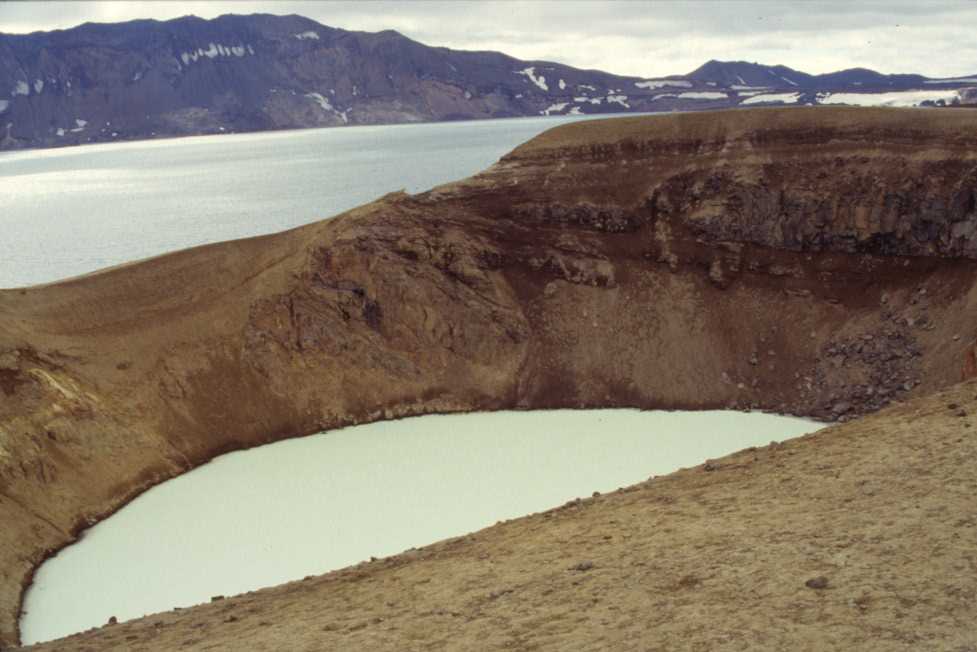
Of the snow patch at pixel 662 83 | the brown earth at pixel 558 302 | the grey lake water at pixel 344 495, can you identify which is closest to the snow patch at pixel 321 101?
the snow patch at pixel 662 83

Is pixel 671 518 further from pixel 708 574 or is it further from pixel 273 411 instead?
pixel 273 411

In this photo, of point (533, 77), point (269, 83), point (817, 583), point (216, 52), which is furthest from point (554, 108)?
point (817, 583)

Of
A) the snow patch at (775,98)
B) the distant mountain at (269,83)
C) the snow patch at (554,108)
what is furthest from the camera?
the snow patch at (554,108)

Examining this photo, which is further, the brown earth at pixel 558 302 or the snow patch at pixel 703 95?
the snow patch at pixel 703 95

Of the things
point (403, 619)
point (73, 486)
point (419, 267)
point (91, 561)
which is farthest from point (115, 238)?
point (403, 619)

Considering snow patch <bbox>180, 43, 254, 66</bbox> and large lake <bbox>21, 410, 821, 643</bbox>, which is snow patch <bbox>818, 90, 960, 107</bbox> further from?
snow patch <bbox>180, 43, 254, 66</bbox>

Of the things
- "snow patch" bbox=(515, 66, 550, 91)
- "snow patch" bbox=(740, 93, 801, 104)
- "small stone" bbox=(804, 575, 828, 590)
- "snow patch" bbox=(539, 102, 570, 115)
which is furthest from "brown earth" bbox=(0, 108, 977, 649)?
"snow patch" bbox=(515, 66, 550, 91)

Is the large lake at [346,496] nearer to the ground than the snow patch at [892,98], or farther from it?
nearer to the ground

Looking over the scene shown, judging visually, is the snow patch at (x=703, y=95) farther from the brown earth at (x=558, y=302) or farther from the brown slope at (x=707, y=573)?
the brown slope at (x=707, y=573)
